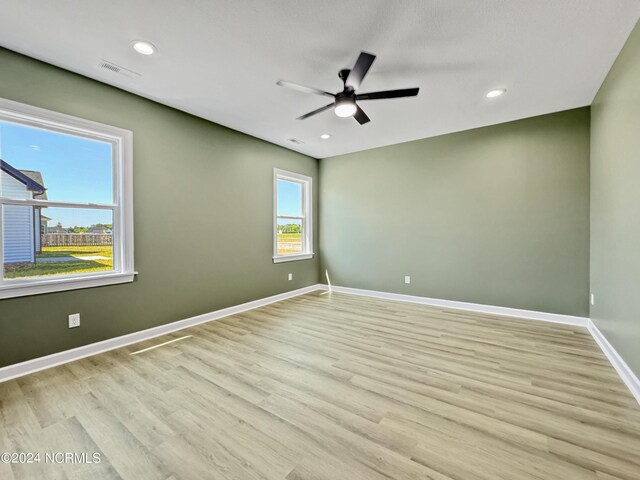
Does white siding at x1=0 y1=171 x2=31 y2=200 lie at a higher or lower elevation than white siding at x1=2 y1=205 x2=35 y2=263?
higher

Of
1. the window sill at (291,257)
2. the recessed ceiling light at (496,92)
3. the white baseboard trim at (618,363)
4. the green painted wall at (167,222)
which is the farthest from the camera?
the window sill at (291,257)

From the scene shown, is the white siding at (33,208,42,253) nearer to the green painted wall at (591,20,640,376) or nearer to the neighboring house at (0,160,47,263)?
the neighboring house at (0,160,47,263)

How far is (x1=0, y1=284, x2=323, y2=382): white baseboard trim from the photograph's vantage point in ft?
7.62

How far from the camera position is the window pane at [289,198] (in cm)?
504

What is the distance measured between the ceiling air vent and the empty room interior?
0.07 feet

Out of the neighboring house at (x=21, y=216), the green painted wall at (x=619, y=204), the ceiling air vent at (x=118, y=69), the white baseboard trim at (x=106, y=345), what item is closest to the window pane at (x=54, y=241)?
the neighboring house at (x=21, y=216)

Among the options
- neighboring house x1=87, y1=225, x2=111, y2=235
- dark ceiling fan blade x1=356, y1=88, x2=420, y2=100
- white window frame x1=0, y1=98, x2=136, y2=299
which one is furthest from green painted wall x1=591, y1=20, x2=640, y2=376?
neighboring house x1=87, y1=225, x2=111, y2=235

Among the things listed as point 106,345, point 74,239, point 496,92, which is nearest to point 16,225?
point 74,239

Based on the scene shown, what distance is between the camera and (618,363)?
7.74 ft

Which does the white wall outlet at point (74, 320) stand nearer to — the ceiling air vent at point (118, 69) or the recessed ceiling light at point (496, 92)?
the ceiling air vent at point (118, 69)

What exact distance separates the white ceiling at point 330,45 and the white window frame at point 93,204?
0.48 metres

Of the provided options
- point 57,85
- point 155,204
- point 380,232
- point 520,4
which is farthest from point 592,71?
point 57,85

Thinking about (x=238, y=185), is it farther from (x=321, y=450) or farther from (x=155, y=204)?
(x=321, y=450)

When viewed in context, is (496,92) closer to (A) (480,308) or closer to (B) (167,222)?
(A) (480,308)
